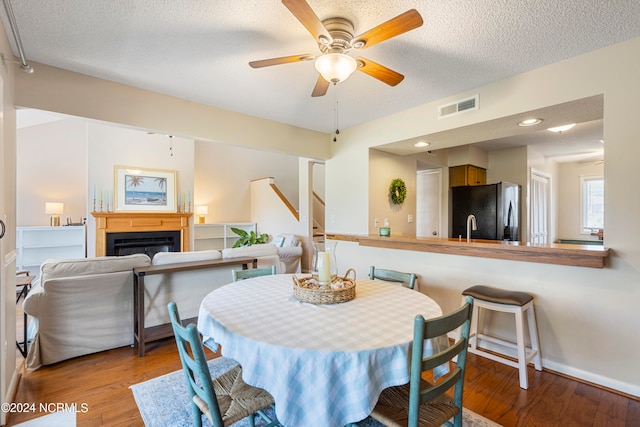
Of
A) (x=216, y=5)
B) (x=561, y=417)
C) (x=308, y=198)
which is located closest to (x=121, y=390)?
(x=216, y=5)

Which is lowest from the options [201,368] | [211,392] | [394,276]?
[211,392]

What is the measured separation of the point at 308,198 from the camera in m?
6.20

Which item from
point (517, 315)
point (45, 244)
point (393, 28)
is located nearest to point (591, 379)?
point (517, 315)

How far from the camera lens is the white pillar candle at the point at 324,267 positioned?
70.9 inches

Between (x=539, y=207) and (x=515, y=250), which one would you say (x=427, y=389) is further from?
(x=539, y=207)

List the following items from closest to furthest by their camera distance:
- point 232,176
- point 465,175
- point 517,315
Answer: point 517,315
point 465,175
point 232,176

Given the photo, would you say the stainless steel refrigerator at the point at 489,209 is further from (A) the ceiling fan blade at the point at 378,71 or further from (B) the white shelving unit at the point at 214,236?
(B) the white shelving unit at the point at 214,236

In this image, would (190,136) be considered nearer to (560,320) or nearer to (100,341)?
(100,341)

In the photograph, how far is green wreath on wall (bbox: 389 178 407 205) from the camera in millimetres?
4109

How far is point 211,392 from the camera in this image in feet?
3.90

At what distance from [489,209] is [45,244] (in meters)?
7.72

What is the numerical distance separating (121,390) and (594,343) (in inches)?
137

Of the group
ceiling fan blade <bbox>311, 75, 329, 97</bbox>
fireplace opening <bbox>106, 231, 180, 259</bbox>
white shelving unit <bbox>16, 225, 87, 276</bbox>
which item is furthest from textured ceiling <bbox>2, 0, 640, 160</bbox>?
white shelving unit <bbox>16, 225, 87, 276</bbox>

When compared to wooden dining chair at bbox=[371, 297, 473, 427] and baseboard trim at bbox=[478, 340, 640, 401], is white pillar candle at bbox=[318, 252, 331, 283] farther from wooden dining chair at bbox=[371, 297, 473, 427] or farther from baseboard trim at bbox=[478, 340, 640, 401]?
baseboard trim at bbox=[478, 340, 640, 401]
